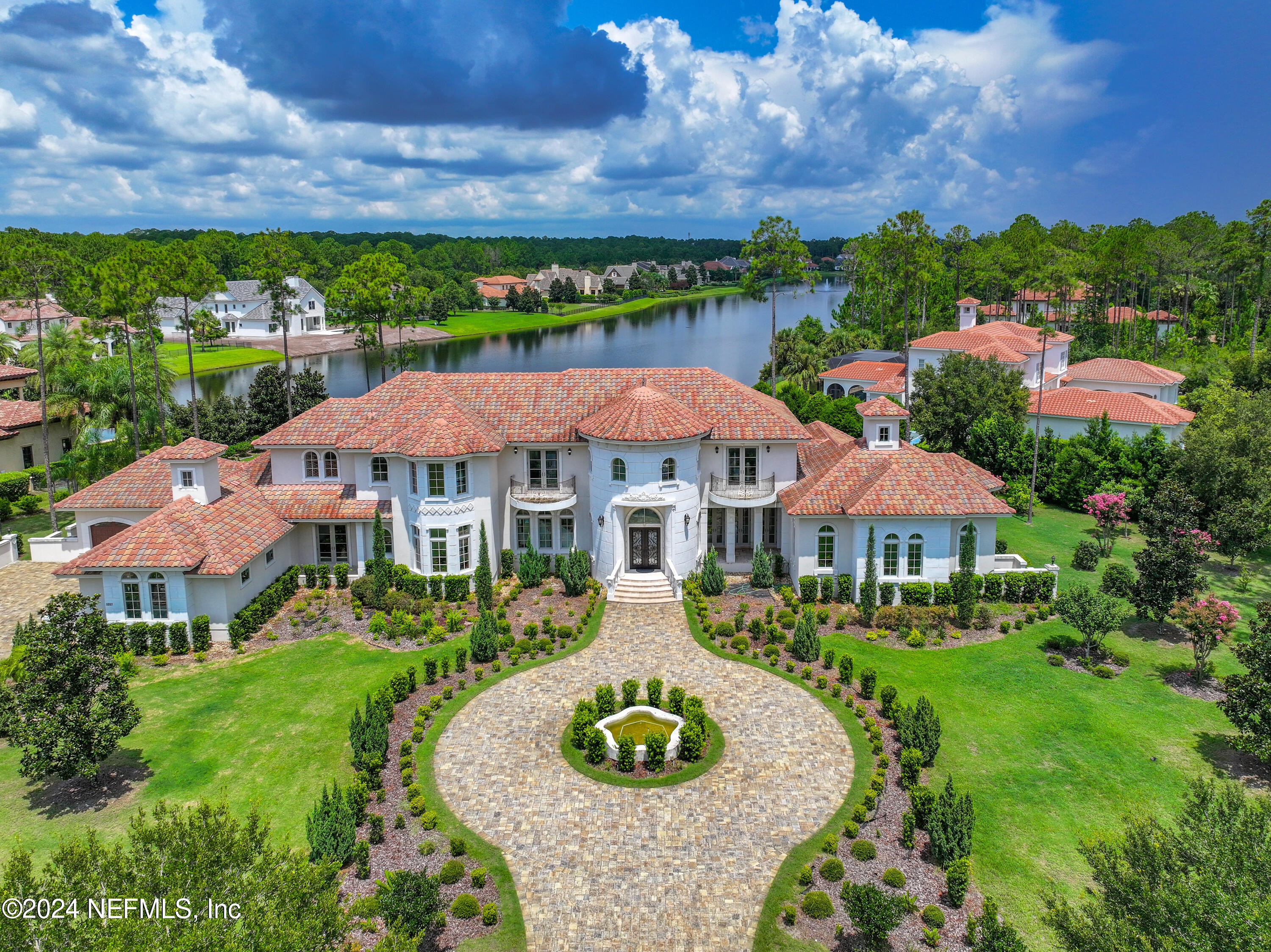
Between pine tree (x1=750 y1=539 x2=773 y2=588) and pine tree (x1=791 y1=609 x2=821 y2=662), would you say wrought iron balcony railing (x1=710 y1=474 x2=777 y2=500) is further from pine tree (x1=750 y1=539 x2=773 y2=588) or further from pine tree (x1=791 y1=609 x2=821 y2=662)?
pine tree (x1=791 y1=609 x2=821 y2=662)

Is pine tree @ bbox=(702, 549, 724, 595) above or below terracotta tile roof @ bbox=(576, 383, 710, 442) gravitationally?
below

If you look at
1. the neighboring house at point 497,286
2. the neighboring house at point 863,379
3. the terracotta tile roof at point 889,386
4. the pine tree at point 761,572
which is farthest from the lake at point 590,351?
the pine tree at point 761,572

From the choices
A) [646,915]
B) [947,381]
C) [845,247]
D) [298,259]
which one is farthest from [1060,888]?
[845,247]

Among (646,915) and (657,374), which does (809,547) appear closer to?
(657,374)

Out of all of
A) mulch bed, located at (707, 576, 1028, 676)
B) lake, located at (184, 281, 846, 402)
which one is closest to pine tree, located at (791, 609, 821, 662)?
mulch bed, located at (707, 576, 1028, 676)

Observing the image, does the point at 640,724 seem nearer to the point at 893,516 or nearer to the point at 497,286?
the point at 893,516

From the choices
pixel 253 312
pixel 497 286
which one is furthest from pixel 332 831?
pixel 497 286
